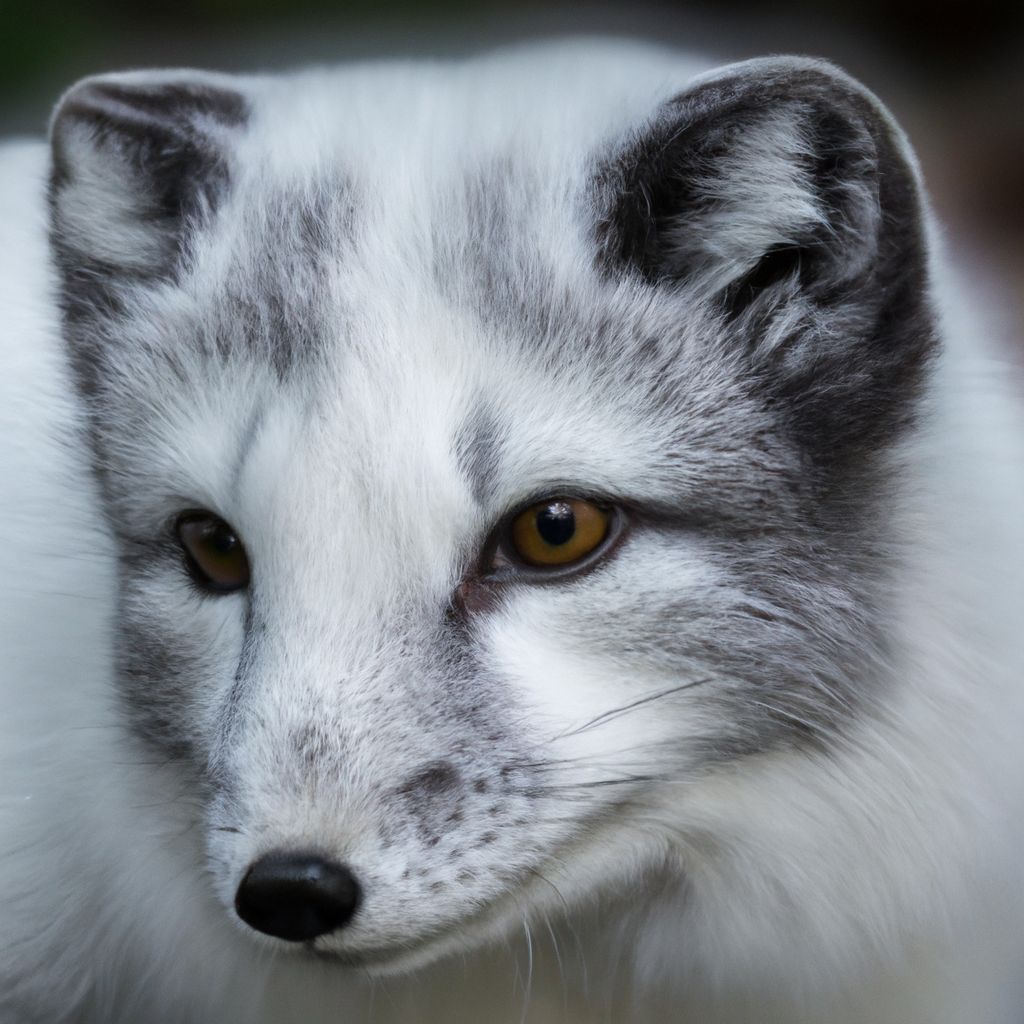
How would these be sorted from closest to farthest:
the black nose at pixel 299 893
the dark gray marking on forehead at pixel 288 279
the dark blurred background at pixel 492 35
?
the black nose at pixel 299 893 < the dark gray marking on forehead at pixel 288 279 < the dark blurred background at pixel 492 35

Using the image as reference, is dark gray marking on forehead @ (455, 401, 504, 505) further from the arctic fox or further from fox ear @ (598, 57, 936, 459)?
fox ear @ (598, 57, 936, 459)

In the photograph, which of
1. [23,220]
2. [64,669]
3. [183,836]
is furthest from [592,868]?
[23,220]

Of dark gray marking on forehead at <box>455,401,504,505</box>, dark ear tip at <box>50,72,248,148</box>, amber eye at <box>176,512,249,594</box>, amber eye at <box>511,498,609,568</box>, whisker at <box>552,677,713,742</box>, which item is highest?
dark ear tip at <box>50,72,248,148</box>

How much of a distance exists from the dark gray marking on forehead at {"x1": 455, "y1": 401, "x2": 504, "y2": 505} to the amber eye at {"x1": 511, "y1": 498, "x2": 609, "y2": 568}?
0.11 feet

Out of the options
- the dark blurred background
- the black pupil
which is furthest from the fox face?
the dark blurred background

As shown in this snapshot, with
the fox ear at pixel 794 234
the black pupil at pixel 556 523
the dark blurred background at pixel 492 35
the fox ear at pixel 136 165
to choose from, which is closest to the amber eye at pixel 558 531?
the black pupil at pixel 556 523

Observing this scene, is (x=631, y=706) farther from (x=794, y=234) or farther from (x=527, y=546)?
(x=794, y=234)

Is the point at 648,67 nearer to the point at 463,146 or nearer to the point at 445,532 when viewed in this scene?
the point at 463,146

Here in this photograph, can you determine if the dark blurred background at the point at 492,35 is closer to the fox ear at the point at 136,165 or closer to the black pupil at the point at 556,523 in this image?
the fox ear at the point at 136,165

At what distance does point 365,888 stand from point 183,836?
306mm

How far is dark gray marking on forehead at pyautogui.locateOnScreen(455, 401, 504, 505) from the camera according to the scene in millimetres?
766

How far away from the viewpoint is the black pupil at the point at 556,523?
0.79 m

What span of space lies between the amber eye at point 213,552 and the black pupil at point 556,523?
201 millimetres

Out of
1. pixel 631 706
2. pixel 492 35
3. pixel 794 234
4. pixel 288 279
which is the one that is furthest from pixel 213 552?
pixel 492 35
